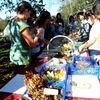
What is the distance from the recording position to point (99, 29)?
3.16 m

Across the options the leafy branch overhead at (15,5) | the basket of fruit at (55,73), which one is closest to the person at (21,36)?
the basket of fruit at (55,73)

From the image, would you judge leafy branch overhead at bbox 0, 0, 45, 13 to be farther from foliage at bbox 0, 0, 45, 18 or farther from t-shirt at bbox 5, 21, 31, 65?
t-shirt at bbox 5, 21, 31, 65

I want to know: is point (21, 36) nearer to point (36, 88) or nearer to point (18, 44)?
point (18, 44)

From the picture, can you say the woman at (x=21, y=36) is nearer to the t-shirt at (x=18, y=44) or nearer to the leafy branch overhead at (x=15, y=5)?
the t-shirt at (x=18, y=44)

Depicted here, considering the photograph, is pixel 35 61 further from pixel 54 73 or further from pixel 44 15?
pixel 54 73

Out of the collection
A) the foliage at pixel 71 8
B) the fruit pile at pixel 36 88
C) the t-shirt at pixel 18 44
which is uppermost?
the foliage at pixel 71 8

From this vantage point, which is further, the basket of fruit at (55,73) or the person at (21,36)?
the person at (21,36)

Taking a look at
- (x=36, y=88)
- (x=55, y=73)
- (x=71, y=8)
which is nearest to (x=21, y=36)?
(x=55, y=73)

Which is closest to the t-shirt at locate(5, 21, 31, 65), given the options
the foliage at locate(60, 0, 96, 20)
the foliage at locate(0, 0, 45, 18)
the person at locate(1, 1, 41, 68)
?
the person at locate(1, 1, 41, 68)

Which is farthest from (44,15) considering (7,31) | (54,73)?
(54,73)

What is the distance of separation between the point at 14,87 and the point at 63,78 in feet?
1.49

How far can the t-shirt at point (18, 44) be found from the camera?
Answer: 2945mm

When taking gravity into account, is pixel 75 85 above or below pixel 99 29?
below

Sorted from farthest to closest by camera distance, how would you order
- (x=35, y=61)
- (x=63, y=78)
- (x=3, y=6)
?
(x=3, y=6), (x=35, y=61), (x=63, y=78)
